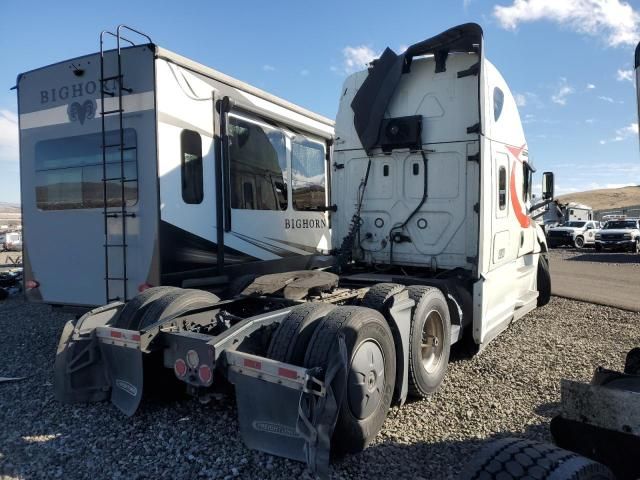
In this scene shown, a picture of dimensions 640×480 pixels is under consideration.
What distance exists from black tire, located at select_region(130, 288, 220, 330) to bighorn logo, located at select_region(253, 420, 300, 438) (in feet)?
4.54

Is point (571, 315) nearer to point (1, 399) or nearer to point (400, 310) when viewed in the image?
point (400, 310)

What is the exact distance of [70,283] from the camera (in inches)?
238

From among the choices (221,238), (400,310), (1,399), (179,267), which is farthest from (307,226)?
(1,399)

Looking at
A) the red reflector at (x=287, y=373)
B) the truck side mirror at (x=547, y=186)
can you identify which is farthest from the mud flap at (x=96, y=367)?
the truck side mirror at (x=547, y=186)

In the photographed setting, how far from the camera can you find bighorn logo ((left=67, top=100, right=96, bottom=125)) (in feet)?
18.9

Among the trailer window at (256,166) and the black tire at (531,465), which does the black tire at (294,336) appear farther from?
the trailer window at (256,166)

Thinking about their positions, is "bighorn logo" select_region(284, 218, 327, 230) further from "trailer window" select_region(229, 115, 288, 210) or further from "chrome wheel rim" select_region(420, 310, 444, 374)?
"chrome wheel rim" select_region(420, 310, 444, 374)

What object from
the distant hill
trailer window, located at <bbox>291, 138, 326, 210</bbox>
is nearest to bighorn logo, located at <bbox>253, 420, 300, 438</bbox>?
trailer window, located at <bbox>291, 138, 326, 210</bbox>

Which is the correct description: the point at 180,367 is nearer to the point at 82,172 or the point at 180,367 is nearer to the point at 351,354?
the point at 351,354

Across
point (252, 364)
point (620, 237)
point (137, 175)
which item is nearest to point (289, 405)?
point (252, 364)

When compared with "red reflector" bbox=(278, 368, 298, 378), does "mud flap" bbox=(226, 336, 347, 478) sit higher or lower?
lower

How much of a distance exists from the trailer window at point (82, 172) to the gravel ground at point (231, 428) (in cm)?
193

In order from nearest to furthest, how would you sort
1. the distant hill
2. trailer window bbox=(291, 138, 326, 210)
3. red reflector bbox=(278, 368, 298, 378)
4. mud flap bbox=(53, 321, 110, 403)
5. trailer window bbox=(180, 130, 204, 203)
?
red reflector bbox=(278, 368, 298, 378) → mud flap bbox=(53, 321, 110, 403) → trailer window bbox=(180, 130, 204, 203) → trailer window bbox=(291, 138, 326, 210) → the distant hill

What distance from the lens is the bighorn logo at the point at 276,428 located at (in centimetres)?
290
